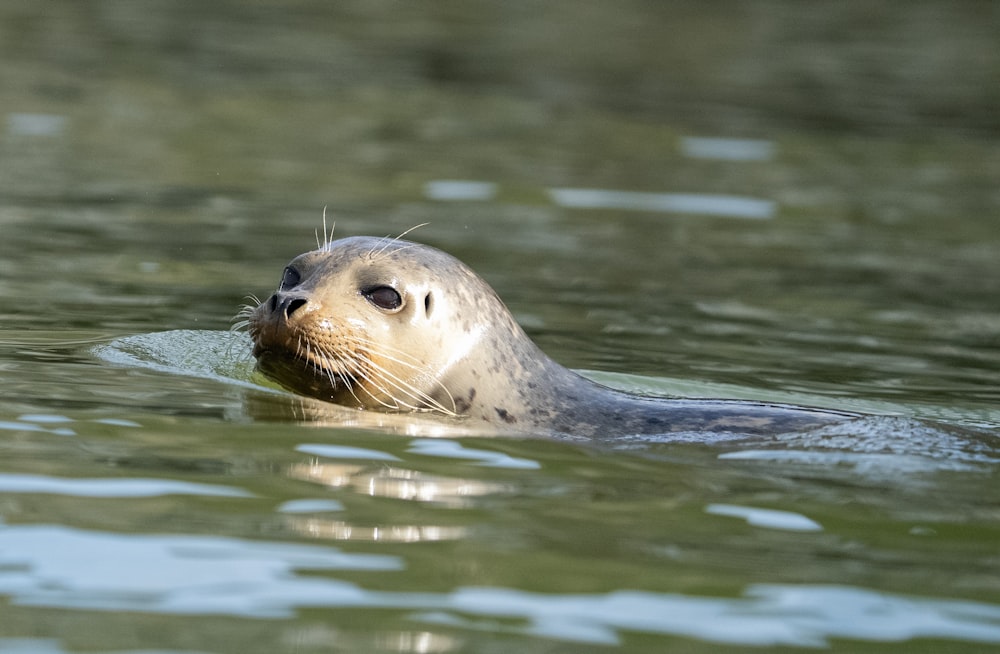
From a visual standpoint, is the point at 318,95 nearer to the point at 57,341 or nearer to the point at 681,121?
the point at 681,121

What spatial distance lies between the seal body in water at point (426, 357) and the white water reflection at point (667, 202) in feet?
21.1

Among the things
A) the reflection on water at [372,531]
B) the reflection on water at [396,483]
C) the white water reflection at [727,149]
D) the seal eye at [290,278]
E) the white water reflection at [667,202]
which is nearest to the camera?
the reflection on water at [372,531]

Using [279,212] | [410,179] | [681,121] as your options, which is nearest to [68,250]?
[279,212]

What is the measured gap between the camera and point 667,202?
13438 millimetres

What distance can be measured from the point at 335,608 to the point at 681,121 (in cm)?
1359

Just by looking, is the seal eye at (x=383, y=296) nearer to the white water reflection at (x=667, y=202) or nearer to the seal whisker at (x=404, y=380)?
the seal whisker at (x=404, y=380)

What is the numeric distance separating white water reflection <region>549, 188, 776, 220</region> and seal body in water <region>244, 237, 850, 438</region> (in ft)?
21.1

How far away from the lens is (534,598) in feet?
13.6

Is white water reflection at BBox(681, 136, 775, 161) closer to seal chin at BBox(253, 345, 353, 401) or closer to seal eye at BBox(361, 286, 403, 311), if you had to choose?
seal eye at BBox(361, 286, 403, 311)

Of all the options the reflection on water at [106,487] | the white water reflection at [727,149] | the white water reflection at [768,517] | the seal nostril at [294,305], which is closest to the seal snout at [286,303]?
the seal nostril at [294,305]

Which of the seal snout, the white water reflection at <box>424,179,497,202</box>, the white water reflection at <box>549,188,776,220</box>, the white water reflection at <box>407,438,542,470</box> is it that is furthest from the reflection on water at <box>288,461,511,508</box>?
the white water reflection at <box>549,188,776,220</box>

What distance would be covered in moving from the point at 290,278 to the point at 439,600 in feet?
9.02

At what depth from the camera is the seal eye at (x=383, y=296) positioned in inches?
254

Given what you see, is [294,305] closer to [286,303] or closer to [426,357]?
[286,303]
